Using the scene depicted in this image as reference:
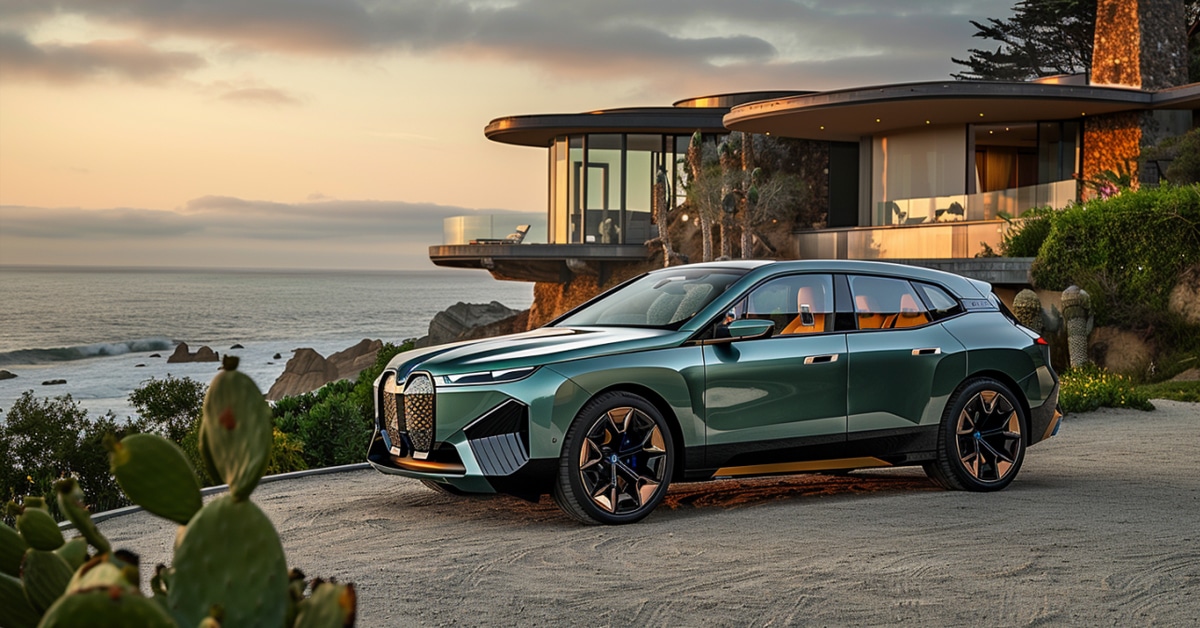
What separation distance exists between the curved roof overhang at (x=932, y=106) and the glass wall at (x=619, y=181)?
4.90 metres

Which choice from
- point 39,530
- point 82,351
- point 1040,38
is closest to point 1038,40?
point 1040,38

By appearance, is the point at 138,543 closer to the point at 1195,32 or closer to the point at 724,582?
the point at 724,582

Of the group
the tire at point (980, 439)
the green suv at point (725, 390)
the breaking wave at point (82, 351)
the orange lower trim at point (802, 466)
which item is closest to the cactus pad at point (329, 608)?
the green suv at point (725, 390)

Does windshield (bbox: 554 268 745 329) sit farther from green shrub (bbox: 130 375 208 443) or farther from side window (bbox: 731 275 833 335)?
green shrub (bbox: 130 375 208 443)

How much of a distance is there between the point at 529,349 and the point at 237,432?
20.8 ft

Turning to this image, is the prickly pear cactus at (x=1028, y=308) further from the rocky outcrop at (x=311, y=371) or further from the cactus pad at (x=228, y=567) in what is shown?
the rocky outcrop at (x=311, y=371)

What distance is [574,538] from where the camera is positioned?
25.1ft

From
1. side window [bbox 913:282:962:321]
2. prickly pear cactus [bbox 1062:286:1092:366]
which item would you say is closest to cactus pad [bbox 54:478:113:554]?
side window [bbox 913:282:962:321]

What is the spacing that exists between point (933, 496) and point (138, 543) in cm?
540

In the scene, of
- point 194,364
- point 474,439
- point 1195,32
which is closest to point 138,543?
point 474,439

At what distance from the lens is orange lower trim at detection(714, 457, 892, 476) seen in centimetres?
863

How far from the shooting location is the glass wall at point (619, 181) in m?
40.0

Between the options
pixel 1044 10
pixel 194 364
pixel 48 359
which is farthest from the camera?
pixel 48 359

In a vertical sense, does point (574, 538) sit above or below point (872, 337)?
below
